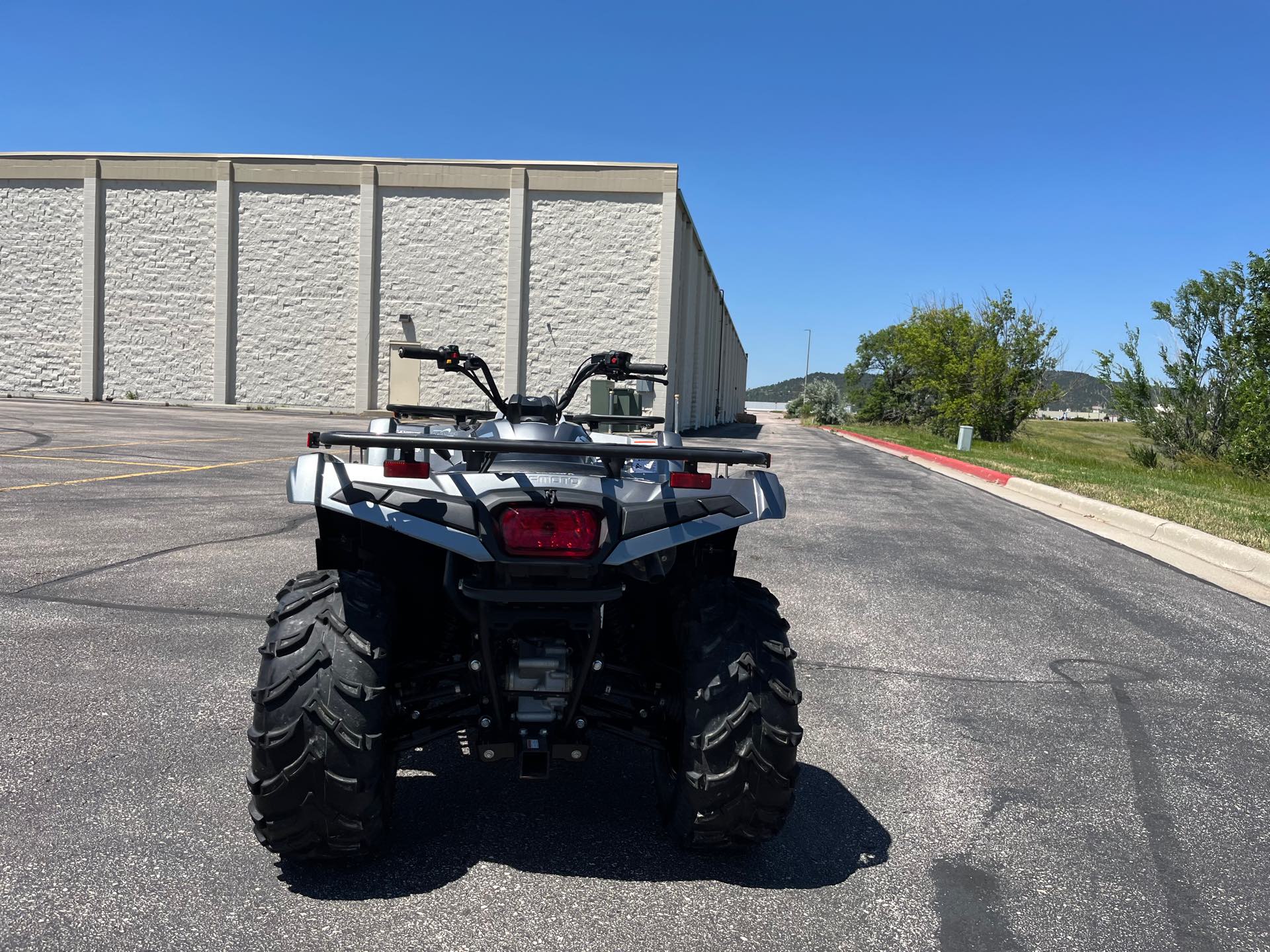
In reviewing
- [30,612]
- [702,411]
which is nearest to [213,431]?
[30,612]

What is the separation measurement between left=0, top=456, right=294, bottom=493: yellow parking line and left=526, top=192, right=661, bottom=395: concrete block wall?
20.9 metres

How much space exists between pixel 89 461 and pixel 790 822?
12906 mm

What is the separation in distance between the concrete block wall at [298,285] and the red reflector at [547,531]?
119 feet

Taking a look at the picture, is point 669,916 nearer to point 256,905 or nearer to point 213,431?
→ point 256,905

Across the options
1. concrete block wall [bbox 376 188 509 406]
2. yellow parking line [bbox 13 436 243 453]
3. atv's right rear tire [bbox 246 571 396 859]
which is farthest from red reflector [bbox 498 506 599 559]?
concrete block wall [bbox 376 188 509 406]

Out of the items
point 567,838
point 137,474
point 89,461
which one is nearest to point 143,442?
point 89,461

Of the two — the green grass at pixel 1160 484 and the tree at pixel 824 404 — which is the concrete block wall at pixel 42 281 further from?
the tree at pixel 824 404

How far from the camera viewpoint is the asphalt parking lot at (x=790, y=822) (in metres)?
2.46

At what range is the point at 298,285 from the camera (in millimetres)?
36875

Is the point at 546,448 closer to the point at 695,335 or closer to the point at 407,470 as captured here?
the point at 407,470

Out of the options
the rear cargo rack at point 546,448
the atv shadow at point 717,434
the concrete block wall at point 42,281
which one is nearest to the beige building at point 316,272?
the concrete block wall at point 42,281

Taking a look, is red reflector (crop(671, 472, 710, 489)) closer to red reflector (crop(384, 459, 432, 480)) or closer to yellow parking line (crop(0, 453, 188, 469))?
red reflector (crop(384, 459, 432, 480))

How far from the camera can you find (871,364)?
109 meters

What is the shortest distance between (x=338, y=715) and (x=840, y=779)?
6.43 ft
